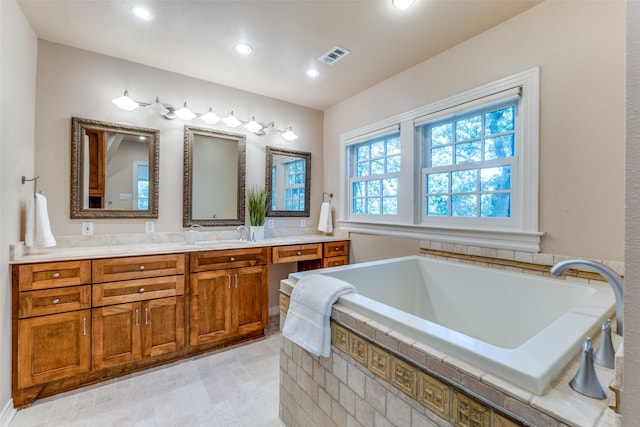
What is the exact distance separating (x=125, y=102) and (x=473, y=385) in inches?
118

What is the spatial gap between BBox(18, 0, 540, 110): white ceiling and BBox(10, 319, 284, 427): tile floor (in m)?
2.58

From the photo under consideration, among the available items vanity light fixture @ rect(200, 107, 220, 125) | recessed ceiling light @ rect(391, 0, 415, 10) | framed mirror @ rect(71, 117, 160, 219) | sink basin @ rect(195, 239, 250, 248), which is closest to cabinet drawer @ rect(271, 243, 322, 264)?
sink basin @ rect(195, 239, 250, 248)

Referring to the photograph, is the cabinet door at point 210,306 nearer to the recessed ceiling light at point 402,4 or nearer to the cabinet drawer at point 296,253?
the cabinet drawer at point 296,253

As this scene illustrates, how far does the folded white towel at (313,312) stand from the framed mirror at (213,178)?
1713 millimetres

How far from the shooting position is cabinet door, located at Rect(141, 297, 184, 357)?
2.18 m

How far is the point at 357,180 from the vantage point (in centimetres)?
340

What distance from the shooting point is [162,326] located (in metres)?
2.25

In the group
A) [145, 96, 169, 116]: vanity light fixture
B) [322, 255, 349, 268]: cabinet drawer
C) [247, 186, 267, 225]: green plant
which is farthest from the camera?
[322, 255, 349, 268]: cabinet drawer

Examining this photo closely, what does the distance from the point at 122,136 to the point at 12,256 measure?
4.01ft

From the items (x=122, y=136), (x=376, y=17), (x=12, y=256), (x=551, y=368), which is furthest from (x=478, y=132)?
(x=12, y=256)

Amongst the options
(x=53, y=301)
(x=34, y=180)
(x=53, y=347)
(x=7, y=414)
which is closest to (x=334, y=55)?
(x=34, y=180)

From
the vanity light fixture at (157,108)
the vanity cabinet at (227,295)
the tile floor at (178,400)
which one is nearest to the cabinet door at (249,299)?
the vanity cabinet at (227,295)

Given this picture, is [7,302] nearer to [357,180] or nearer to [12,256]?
[12,256]

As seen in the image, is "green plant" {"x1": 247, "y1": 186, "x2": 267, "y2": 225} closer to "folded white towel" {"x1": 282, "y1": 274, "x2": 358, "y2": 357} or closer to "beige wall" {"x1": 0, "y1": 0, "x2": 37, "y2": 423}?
"folded white towel" {"x1": 282, "y1": 274, "x2": 358, "y2": 357}
